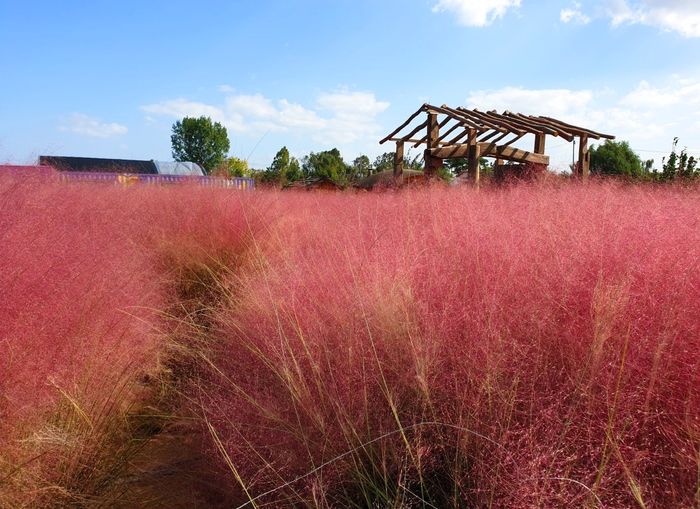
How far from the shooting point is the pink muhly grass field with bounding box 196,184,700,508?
127 cm

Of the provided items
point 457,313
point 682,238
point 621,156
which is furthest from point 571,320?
point 621,156

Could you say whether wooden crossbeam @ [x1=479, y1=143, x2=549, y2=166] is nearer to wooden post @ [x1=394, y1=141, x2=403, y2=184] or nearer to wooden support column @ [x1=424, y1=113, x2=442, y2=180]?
wooden support column @ [x1=424, y1=113, x2=442, y2=180]

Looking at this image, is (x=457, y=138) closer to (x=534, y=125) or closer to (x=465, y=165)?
(x=534, y=125)

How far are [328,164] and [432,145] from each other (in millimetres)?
18051

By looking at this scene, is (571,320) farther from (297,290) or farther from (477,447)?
(297,290)

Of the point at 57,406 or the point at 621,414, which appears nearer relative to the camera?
the point at 621,414

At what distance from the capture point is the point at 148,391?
252cm

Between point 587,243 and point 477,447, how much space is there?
3.43 ft

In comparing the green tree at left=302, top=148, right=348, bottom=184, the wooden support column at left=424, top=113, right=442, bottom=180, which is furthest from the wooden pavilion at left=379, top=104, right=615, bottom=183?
the green tree at left=302, top=148, right=348, bottom=184

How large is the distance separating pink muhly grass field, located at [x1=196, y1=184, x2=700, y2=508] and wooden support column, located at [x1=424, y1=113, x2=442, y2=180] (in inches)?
279

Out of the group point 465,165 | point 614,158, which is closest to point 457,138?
point 465,165

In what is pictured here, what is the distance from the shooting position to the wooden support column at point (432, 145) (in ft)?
29.8

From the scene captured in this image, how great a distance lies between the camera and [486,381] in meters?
1.39

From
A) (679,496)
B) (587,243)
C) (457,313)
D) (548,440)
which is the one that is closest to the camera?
(679,496)
